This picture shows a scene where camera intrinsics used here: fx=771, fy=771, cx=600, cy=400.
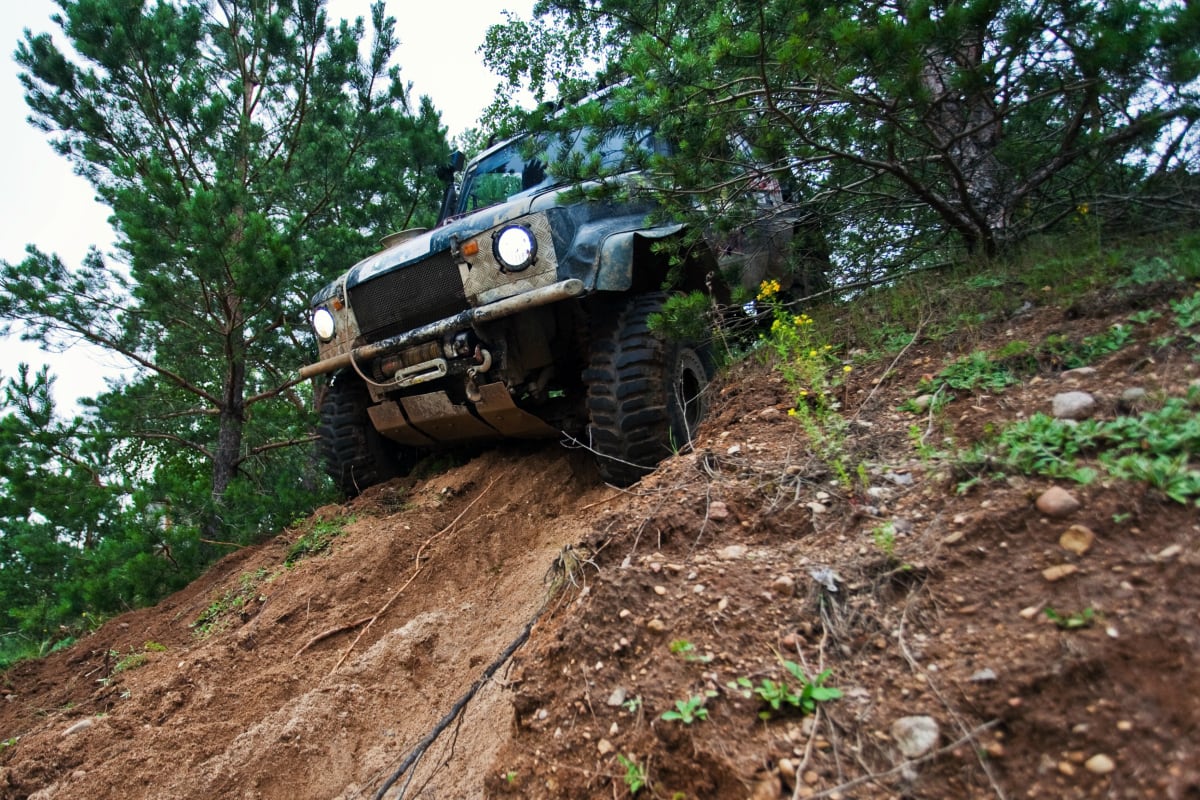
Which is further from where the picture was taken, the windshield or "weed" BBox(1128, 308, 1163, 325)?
the windshield

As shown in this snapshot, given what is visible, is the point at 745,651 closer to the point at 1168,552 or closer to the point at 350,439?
the point at 1168,552

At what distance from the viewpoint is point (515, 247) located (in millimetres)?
4172

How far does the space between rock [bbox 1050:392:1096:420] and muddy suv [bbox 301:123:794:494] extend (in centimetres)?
163

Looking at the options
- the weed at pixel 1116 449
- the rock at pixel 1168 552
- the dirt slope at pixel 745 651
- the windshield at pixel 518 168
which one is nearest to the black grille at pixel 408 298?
the windshield at pixel 518 168

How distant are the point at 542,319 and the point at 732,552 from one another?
252 cm

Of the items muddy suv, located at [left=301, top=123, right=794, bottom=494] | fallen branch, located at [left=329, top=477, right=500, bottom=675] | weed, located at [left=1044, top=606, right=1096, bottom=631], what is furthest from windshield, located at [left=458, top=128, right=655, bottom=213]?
weed, located at [left=1044, top=606, right=1096, bottom=631]

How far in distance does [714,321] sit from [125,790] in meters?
3.23

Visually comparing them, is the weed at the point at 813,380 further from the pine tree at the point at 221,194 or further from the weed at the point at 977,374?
the pine tree at the point at 221,194

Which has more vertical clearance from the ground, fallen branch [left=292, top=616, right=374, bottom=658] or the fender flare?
the fender flare

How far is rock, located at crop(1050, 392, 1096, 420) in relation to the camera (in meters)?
2.21

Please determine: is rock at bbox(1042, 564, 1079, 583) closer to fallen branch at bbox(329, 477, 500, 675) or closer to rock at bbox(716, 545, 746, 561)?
rock at bbox(716, 545, 746, 561)

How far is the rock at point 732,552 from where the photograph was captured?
7.46ft

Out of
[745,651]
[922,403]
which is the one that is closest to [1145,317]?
[922,403]

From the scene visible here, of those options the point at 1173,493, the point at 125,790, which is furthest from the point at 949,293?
the point at 125,790
